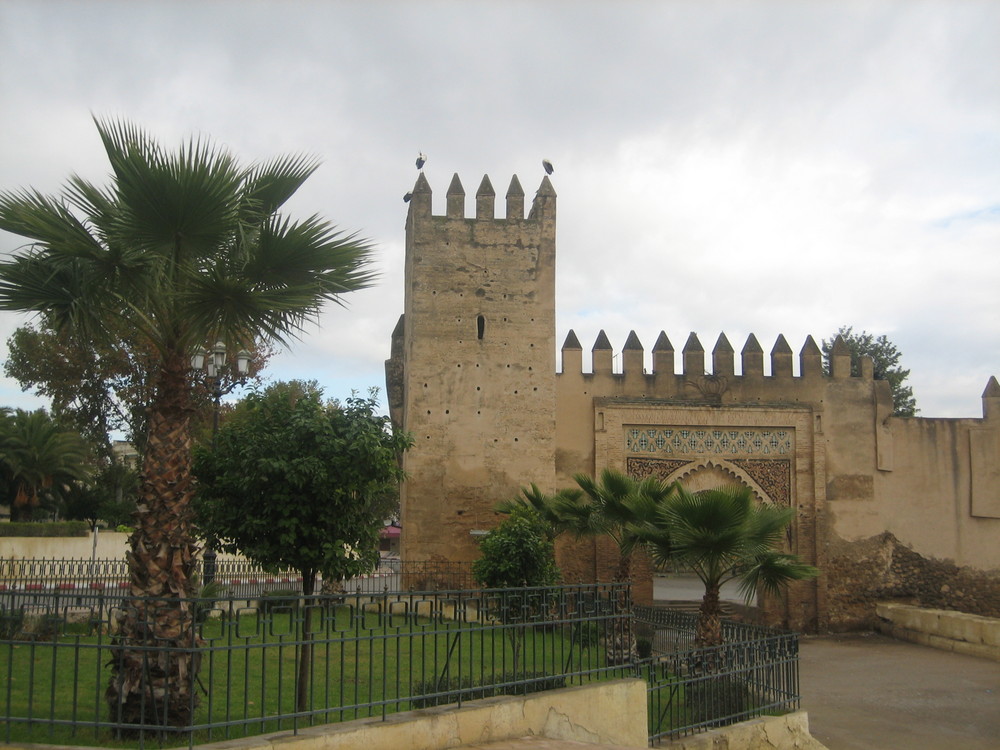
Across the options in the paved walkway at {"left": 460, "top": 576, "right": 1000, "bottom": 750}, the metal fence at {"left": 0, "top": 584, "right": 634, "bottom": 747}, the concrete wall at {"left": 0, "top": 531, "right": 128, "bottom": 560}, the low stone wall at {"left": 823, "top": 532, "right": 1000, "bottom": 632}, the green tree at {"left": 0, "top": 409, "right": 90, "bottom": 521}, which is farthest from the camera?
the green tree at {"left": 0, "top": 409, "right": 90, "bottom": 521}

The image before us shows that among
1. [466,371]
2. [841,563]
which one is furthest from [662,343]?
[841,563]

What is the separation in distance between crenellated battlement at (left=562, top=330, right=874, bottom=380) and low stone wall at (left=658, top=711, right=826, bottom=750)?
916 centimetres

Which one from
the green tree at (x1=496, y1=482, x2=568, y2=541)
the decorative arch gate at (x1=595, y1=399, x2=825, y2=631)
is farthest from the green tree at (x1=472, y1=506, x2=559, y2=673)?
A: the decorative arch gate at (x1=595, y1=399, x2=825, y2=631)

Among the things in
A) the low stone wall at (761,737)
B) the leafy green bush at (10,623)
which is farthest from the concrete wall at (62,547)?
the low stone wall at (761,737)

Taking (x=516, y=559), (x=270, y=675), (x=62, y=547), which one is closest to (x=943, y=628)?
(x=516, y=559)

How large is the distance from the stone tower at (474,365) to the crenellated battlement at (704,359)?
1.02m

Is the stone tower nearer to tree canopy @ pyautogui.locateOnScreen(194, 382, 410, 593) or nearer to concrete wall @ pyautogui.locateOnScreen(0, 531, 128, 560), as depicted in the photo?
concrete wall @ pyautogui.locateOnScreen(0, 531, 128, 560)

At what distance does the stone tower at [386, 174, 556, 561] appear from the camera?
16.4 m

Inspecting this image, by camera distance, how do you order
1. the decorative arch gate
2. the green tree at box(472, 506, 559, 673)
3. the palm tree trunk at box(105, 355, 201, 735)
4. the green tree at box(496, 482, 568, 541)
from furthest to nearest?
the decorative arch gate < the green tree at box(496, 482, 568, 541) < the green tree at box(472, 506, 559, 673) < the palm tree trunk at box(105, 355, 201, 735)

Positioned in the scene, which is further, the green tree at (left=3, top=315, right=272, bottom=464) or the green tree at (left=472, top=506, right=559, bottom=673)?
the green tree at (left=3, top=315, right=272, bottom=464)

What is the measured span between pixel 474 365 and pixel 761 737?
9.48 m

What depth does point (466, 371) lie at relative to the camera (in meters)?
16.7

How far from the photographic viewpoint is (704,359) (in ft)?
58.1

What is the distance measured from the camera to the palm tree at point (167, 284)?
586 centimetres
